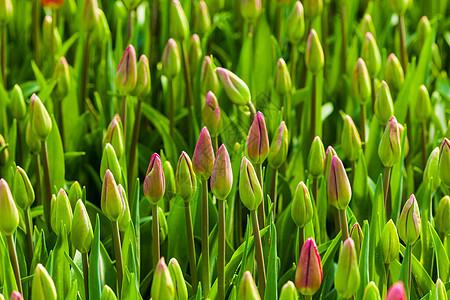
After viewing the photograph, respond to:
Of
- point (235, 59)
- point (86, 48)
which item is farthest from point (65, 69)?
point (235, 59)

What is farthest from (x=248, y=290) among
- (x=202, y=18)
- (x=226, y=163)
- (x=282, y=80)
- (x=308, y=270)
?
(x=202, y=18)

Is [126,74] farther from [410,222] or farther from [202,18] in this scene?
[410,222]

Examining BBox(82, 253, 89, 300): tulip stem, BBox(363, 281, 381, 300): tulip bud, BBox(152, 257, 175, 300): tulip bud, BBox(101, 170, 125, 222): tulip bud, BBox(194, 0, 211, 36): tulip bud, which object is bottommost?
BBox(82, 253, 89, 300): tulip stem

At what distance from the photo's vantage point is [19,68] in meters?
2.08

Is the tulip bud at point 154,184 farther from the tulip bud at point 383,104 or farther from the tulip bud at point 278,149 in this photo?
the tulip bud at point 383,104

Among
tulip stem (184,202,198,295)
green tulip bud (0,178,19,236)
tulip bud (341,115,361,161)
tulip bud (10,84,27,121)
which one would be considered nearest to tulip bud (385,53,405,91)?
tulip bud (341,115,361,161)

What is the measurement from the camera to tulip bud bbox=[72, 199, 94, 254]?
100 cm

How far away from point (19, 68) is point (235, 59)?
2.04 ft

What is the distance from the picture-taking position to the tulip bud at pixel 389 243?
1.02 meters

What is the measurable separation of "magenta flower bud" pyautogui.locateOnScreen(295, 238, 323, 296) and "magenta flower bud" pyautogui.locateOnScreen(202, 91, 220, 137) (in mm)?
422

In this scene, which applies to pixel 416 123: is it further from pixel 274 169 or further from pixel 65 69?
pixel 65 69

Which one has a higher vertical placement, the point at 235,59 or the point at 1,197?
the point at 1,197

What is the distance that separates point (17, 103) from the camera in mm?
1491

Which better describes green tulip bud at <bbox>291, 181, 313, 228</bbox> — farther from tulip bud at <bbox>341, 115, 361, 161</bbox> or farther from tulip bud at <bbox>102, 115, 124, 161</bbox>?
tulip bud at <bbox>102, 115, 124, 161</bbox>
